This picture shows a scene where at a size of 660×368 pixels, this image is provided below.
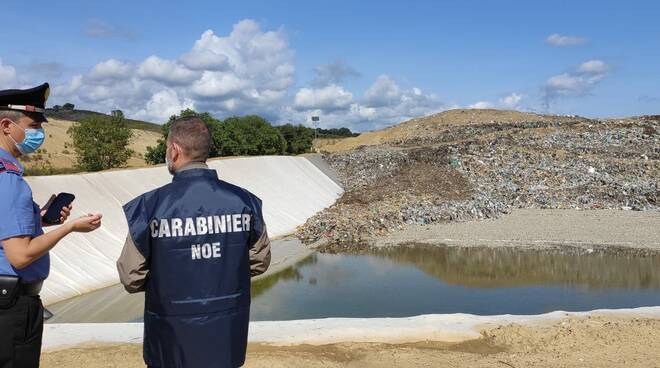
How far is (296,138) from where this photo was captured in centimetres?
4356

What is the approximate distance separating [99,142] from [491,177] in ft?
62.6

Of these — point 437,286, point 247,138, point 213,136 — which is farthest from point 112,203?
point 247,138

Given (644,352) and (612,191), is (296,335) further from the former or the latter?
(612,191)

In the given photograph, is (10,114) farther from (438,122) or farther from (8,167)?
(438,122)

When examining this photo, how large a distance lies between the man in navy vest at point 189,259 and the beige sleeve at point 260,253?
0.11 m

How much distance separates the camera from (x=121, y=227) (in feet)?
47.0

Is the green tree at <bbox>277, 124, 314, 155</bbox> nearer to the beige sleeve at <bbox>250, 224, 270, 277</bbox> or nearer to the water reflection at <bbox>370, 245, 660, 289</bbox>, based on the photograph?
the water reflection at <bbox>370, 245, 660, 289</bbox>

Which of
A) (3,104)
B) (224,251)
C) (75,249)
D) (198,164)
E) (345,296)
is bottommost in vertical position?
(345,296)

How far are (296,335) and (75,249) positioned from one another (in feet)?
24.2

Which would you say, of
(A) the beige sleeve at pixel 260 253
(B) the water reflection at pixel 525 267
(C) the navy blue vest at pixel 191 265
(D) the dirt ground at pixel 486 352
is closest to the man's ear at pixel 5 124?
(C) the navy blue vest at pixel 191 265

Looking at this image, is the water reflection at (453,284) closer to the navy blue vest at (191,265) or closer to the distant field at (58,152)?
the navy blue vest at (191,265)

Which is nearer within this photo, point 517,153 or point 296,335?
point 296,335

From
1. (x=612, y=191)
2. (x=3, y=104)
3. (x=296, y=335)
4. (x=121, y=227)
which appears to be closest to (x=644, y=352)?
(x=296, y=335)

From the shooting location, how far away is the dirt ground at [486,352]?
19.4ft
